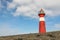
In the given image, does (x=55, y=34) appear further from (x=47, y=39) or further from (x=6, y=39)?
(x=6, y=39)

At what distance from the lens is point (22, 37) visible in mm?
6891

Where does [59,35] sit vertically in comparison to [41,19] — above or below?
below

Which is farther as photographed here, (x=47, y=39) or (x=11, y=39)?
(x=11, y=39)

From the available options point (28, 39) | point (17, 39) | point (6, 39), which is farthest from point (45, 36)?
point (6, 39)

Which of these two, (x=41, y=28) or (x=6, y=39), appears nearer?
(x=6, y=39)

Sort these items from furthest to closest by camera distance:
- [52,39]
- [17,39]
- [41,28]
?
[41,28], [17,39], [52,39]

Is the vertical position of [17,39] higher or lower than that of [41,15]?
lower

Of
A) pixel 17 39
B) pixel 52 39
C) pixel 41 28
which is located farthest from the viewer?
pixel 41 28

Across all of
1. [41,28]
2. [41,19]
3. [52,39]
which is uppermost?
[41,19]

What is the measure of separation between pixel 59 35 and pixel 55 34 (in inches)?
8.8

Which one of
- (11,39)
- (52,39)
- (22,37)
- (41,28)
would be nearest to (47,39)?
(52,39)

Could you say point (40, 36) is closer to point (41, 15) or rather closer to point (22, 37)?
point (22, 37)

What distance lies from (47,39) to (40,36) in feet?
1.44

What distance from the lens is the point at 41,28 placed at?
15.9m
